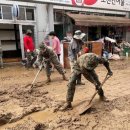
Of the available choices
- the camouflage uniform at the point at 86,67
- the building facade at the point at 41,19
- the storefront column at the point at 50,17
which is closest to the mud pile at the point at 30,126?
the camouflage uniform at the point at 86,67

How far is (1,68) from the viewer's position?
1130 centimetres

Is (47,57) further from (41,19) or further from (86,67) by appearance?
(41,19)

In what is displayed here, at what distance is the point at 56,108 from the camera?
551 cm

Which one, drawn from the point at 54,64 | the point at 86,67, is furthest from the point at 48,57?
the point at 86,67

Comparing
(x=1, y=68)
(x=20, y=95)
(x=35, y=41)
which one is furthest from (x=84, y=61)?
(x=35, y=41)

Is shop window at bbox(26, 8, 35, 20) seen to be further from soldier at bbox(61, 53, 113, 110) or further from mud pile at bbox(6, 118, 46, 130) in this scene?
mud pile at bbox(6, 118, 46, 130)

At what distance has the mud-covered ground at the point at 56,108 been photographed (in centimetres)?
475

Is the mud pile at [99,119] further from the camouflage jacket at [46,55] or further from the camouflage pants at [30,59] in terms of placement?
the camouflage pants at [30,59]

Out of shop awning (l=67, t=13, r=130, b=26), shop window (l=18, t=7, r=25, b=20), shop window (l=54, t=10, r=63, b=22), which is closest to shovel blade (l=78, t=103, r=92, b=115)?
shop window (l=18, t=7, r=25, b=20)

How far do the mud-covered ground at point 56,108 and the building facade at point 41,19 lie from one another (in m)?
4.75

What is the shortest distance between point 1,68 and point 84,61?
687 cm

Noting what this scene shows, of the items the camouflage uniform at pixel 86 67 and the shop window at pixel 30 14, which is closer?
the camouflage uniform at pixel 86 67

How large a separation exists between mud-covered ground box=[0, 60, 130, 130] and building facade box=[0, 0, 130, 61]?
15.6ft

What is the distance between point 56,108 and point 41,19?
817cm
